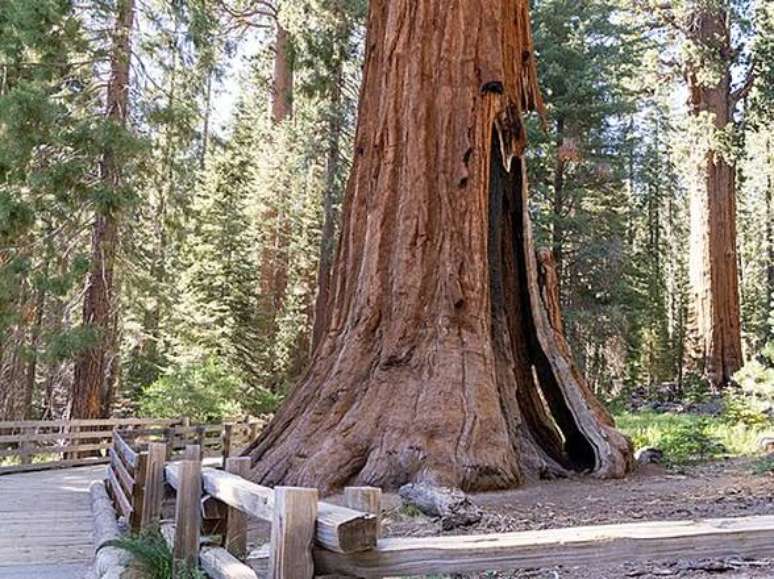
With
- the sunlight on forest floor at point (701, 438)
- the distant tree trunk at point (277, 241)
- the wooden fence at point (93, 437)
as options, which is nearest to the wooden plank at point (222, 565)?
the sunlight on forest floor at point (701, 438)

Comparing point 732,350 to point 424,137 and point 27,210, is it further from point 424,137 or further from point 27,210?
point 27,210

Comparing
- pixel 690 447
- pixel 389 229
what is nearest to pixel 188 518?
pixel 389 229

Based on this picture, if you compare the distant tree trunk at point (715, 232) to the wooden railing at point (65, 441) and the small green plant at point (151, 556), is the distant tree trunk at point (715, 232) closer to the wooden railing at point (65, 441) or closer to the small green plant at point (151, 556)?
the wooden railing at point (65, 441)

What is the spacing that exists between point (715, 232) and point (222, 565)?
57.0ft

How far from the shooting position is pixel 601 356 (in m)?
26.7

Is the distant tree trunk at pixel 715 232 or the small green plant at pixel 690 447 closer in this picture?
the small green plant at pixel 690 447

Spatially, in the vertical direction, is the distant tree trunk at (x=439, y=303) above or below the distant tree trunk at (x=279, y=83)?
below

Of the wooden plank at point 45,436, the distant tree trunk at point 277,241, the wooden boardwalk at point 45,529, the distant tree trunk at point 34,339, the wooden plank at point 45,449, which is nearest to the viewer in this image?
the wooden boardwalk at point 45,529

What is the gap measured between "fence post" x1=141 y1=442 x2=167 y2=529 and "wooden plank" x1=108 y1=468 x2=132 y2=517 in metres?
0.65

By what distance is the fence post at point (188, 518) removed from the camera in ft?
14.1

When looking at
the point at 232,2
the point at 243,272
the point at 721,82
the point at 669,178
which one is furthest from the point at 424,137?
the point at 669,178

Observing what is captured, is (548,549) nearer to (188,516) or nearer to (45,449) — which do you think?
(188,516)

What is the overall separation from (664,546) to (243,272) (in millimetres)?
24396

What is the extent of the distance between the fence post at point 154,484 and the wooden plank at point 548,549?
341 cm
